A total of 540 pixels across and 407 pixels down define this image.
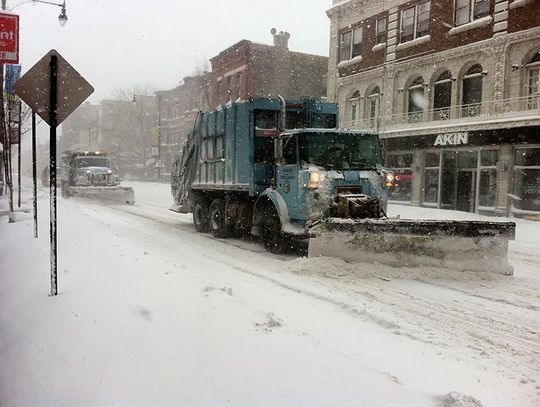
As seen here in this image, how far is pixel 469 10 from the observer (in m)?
20.1

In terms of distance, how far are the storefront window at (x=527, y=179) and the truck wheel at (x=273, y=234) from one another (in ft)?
41.2

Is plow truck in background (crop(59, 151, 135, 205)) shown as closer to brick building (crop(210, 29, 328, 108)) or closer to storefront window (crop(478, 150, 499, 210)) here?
brick building (crop(210, 29, 328, 108))

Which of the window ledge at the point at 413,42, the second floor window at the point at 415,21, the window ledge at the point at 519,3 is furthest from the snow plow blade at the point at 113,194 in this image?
the window ledge at the point at 519,3

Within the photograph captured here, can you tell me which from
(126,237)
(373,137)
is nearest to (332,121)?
(373,137)

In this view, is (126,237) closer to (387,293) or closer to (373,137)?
(373,137)

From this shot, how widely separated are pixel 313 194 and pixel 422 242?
2041 mm

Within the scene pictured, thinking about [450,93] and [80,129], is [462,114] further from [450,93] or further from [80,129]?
[80,129]

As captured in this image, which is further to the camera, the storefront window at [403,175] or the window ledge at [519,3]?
the storefront window at [403,175]

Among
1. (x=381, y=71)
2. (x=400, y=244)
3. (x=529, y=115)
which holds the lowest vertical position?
(x=400, y=244)

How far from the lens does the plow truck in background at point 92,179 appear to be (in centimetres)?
2455

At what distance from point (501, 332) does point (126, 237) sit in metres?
8.24

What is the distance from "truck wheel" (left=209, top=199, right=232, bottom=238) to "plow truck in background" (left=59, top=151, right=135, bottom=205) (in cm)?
1275

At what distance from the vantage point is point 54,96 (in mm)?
5457

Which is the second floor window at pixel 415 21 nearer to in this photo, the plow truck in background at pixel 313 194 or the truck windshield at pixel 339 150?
the plow truck in background at pixel 313 194
